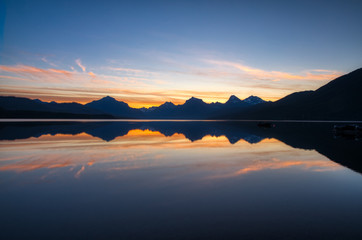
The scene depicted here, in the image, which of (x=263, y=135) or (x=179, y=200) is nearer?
(x=179, y=200)

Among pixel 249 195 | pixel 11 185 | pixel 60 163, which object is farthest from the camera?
pixel 60 163

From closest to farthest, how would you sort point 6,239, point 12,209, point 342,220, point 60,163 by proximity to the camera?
point 6,239, point 342,220, point 12,209, point 60,163

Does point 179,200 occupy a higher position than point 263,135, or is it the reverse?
point 179,200

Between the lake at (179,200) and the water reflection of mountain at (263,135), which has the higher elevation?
the lake at (179,200)

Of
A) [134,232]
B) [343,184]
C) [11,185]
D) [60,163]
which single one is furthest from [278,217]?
[60,163]

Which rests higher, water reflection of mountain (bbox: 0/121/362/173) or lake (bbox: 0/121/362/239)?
lake (bbox: 0/121/362/239)

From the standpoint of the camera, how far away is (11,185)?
1190 centimetres

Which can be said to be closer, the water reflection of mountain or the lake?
the lake

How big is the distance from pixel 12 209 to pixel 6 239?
8.56 ft

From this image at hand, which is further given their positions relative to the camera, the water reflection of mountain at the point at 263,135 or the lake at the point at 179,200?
the water reflection of mountain at the point at 263,135

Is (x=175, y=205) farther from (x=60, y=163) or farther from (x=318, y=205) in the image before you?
(x=60, y=163)

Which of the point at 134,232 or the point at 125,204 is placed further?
the point at 125,204

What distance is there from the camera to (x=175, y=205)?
30.1 ft

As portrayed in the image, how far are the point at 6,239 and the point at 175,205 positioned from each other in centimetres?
→ 548
